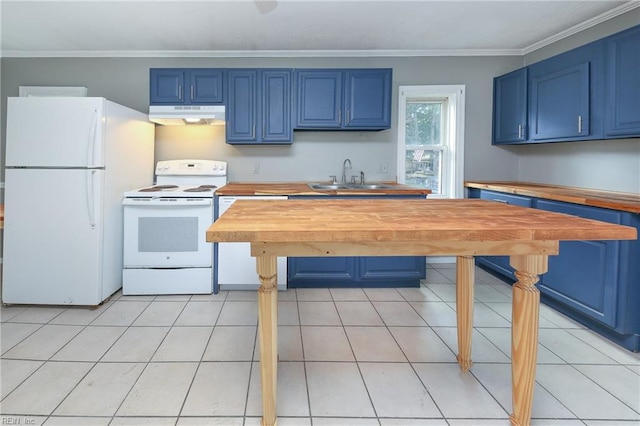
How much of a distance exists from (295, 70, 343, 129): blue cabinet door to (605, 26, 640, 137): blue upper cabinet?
2.07 m

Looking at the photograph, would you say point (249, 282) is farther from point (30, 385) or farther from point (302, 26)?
point (302, 26)

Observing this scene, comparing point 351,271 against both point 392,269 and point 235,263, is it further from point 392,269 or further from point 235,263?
point 235,263

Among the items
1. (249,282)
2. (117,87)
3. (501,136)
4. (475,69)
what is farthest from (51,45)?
(501,136)

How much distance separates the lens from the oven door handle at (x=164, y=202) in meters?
3.01

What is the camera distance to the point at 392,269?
10.7 feet

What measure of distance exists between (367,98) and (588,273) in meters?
2.28

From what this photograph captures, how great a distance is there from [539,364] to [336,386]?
1.18 m

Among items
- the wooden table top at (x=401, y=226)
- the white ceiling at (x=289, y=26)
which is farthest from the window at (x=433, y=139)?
the wooden table top at (x=401, y=226)

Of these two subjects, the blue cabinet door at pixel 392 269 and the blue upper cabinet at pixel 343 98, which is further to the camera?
the blue upper cabinet at pixel 343 98

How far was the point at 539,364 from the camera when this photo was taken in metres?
2.02

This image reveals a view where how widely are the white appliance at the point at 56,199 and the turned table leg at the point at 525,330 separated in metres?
2.83

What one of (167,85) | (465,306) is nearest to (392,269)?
(465,306)

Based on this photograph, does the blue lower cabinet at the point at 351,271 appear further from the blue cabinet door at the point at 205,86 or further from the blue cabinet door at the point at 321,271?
the blue cabinet door at the point at 205,86

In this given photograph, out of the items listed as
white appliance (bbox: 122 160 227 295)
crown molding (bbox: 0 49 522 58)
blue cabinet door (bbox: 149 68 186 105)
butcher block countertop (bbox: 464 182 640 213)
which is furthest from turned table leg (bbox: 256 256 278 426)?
crown molding (bbox: 0 49 522 58)
